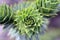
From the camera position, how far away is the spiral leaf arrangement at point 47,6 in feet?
1.91

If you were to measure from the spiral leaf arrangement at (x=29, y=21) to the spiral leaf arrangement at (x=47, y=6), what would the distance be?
2.0 inches

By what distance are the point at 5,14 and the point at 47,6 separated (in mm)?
174

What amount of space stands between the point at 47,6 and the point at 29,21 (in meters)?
0.10

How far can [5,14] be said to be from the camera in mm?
570

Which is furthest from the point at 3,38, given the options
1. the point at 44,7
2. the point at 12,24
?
the point at 44,7

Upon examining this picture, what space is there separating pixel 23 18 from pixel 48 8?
4.7 inches

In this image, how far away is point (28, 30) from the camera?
539mm

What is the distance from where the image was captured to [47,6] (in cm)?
58

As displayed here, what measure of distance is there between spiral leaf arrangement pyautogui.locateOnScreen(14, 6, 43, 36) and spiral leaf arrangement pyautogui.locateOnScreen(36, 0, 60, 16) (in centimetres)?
→ 5

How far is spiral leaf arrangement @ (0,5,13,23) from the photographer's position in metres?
0.56

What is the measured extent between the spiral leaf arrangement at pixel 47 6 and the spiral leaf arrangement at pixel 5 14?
0.12 m

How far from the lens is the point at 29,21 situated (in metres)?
0.54

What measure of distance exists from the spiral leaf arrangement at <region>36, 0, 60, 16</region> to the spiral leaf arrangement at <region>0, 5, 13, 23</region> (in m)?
0.12

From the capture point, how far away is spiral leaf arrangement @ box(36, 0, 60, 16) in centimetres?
58
